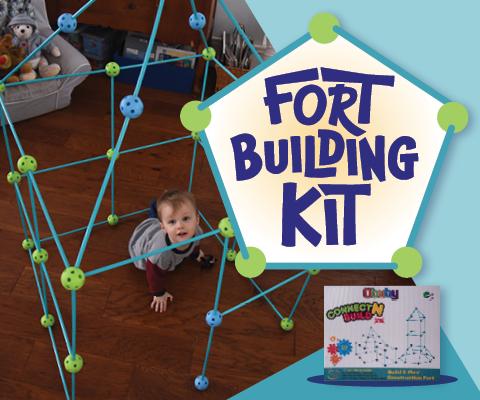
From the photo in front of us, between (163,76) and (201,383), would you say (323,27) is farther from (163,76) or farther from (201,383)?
(163,76)

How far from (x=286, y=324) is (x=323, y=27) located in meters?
1.17

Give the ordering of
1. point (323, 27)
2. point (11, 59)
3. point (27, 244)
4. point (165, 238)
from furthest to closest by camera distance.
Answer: point (11, 59)
point (27, 244)
point (165, 238)
point (323, 27)

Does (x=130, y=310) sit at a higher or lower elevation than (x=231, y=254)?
lower

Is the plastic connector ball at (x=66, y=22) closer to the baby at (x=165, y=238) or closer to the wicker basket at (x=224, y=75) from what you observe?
the baby at (x=165, y=238)

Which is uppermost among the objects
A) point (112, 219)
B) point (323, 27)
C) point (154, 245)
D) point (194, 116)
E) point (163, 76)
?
point (163, 76)

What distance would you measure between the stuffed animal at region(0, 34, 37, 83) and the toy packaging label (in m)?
1.60

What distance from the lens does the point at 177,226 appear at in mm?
1733

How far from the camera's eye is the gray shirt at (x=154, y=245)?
1.81 meters

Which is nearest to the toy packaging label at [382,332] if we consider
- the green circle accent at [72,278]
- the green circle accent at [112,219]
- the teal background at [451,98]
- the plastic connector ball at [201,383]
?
the teal background at [451,98]

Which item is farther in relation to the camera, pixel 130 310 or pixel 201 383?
pixel 130 310

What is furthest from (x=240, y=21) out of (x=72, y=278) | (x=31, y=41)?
(x=72, y=278)

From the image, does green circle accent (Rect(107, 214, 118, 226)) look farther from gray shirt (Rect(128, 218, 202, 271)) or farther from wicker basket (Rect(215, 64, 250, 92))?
wicker basket (Rect(215, 64, 250, 92))

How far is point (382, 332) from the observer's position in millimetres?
1176

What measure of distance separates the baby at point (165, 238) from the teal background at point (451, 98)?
0.65m
